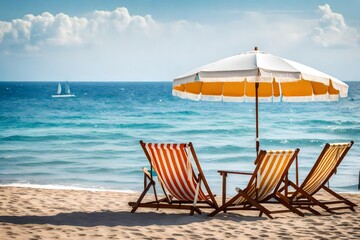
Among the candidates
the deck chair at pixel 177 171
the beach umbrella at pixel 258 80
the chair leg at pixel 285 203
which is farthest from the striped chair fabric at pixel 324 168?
the deck chair at pixel 177 171

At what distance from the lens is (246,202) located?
7.18 metres

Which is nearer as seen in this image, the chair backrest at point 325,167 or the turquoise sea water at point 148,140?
the chair backrest at point 325,167

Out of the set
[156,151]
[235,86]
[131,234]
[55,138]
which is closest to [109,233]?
[131,234]

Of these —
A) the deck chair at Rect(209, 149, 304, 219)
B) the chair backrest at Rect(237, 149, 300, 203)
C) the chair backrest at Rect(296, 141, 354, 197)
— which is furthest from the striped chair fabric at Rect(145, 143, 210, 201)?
the chair backrest at Rect(296, 141, 354, 197)

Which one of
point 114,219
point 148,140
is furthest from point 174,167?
point 148,140

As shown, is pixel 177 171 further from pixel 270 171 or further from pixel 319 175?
pixel 319 175

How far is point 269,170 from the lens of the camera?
22.3 ft

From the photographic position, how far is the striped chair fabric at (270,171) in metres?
6.68

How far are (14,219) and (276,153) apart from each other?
3.13 metres

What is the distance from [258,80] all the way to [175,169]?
4.59ft

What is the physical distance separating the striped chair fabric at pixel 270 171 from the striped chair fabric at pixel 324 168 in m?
0.49

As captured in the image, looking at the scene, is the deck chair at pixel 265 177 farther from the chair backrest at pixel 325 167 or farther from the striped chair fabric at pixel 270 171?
the chair backrest at pixel 325 167

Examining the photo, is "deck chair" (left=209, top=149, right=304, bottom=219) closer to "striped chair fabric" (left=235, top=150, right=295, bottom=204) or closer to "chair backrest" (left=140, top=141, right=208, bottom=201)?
"striped chair fabric" (left=235, top=150, right=295, bottom=204)

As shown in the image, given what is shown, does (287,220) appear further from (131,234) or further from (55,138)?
(55,138)
